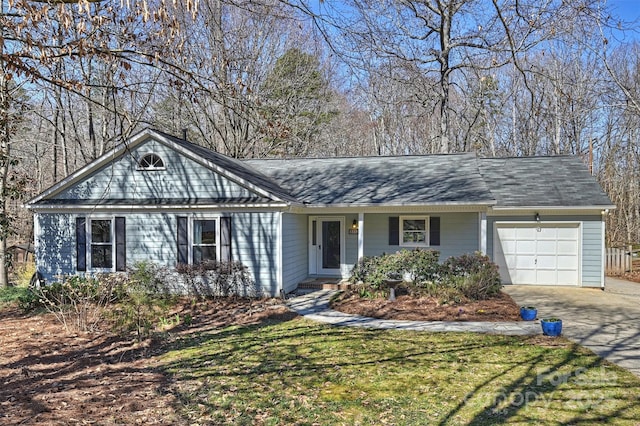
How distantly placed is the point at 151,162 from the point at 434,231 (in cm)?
892

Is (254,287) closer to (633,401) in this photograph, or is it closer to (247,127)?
(633,401)

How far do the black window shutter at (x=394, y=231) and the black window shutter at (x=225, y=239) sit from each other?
5276 mm

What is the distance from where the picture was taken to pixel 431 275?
36.0 feet

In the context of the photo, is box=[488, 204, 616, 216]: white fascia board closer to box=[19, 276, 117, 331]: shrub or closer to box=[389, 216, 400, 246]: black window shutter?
box=[389, 216, 400, 246]: black window shutter

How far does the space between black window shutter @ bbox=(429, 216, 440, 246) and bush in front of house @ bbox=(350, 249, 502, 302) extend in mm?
2224

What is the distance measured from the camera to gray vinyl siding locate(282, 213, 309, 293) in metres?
11.7

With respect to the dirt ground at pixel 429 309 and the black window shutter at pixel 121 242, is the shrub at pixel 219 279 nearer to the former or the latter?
the black window shutter at pixel 121 242

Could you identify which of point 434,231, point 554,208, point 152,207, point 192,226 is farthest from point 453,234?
point 152,207

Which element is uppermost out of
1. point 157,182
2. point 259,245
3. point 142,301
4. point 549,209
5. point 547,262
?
point 157,182

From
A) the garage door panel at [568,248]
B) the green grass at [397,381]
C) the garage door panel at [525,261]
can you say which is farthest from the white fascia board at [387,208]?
the green grass at [397,381]

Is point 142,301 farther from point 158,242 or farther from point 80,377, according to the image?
point 158,242

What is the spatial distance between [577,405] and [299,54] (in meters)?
18.8

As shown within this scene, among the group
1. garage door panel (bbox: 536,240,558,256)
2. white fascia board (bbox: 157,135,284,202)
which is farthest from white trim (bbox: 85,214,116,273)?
garage door panel (bbox: 536,240,558,256)

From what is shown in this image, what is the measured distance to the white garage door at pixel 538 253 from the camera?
13281mm
